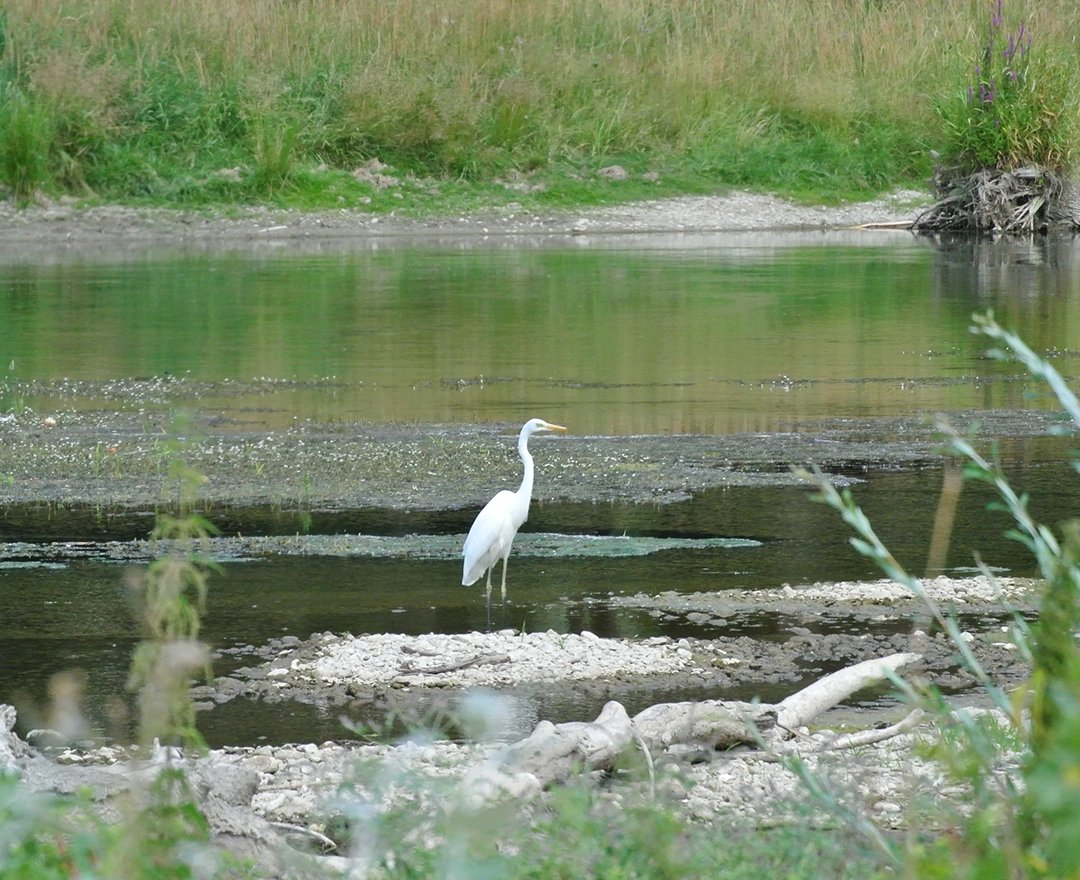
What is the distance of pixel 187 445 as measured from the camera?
2.48m

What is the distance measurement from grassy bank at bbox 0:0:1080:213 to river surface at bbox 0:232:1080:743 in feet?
6.69

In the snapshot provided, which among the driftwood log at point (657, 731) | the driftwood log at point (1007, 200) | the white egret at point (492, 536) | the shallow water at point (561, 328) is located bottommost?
the driftwood log at point (1007, 200)

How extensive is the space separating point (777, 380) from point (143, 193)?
45.3 feet

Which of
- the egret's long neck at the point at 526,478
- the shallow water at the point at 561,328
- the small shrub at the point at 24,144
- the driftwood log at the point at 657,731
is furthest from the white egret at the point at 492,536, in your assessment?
the small shrub at the point at 24,144

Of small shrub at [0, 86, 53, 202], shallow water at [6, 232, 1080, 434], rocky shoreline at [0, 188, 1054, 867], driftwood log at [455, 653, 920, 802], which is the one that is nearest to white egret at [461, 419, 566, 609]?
rocky shoreline at [0, 188, 1054, 867]

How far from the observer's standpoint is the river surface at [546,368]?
6867 millimetres

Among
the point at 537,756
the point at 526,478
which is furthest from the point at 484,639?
the point at 537,756

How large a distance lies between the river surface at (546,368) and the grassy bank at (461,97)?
6.69ft

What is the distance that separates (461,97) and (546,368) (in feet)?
42.6

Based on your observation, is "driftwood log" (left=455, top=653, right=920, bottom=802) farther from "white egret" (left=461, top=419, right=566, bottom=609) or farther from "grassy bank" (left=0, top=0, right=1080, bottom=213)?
"grassy bank" (left=0, top=0, right=1080, bottom=213)

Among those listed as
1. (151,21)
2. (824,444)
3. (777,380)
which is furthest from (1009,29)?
(824,444)

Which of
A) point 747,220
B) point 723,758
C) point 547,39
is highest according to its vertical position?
point 723,758

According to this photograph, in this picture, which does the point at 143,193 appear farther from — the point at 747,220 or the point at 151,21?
the point at 747,220

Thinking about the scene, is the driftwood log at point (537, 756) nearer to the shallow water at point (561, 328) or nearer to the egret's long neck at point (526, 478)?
the egret's long neck at point (526, 478)
